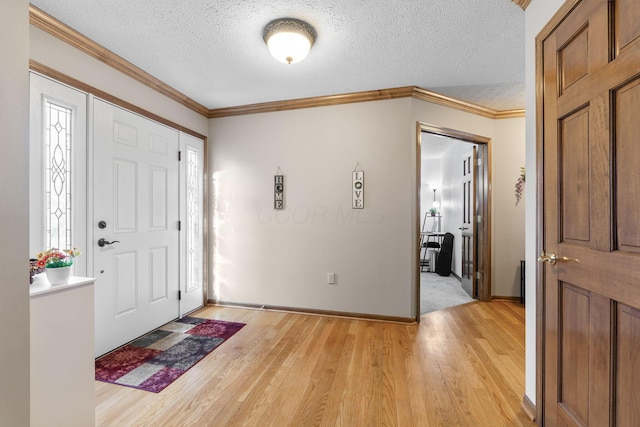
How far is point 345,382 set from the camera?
6.59ft

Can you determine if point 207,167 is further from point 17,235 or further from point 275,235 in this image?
point 17,235

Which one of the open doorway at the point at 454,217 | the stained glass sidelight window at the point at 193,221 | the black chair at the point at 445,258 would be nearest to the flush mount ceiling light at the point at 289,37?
the open doorway at the point at 454,217

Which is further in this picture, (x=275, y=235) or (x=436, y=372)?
(x=275, y=235)

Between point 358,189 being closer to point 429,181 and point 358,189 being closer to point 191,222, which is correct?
point 191,222

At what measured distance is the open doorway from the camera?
12.7 feet

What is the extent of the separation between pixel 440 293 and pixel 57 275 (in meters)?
4.35

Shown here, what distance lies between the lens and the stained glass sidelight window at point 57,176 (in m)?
2.01

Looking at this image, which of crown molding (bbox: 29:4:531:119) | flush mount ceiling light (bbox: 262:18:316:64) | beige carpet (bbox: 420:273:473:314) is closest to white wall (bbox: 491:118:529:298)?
crown molding (bbox: 29:4:531:119)

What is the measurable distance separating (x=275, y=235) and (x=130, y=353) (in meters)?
1.75

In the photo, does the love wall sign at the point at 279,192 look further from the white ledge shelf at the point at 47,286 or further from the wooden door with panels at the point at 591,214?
the wooden door with panels at the point at 591,214

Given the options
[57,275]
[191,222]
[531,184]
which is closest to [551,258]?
[531,184]

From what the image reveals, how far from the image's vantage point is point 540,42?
156cm

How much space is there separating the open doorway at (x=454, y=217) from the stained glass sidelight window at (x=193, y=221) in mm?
2581

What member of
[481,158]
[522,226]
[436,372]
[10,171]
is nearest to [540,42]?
[436,372]
